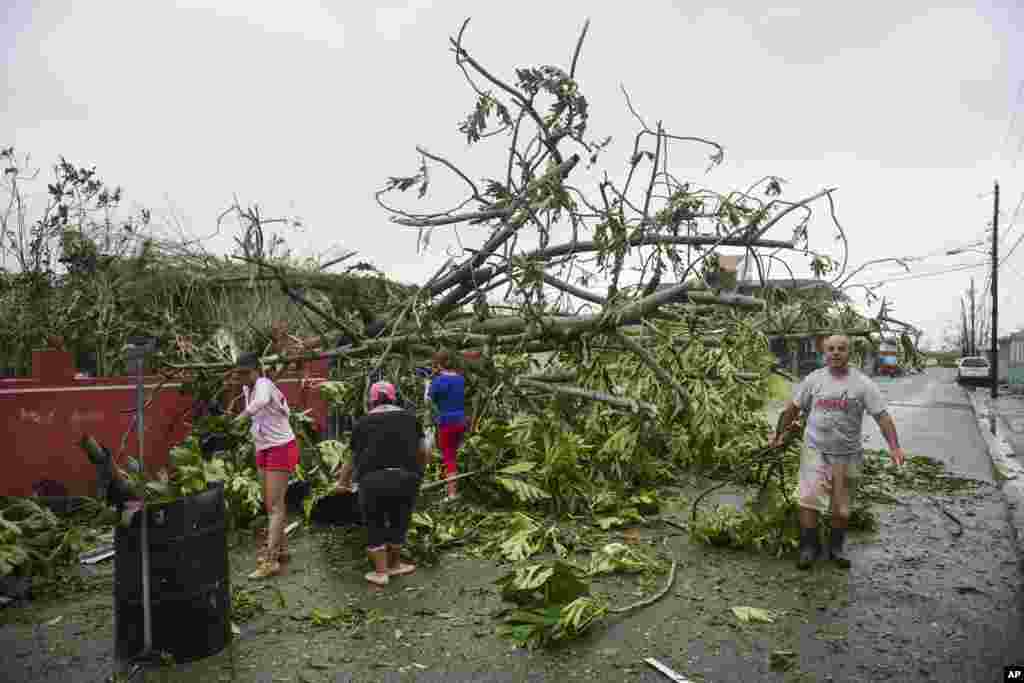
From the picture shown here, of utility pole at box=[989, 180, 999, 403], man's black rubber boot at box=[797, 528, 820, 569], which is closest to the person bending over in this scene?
man's black rubber boot at box=[797, 528, 820, 569]

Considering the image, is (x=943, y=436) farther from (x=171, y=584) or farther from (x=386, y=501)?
(x=171, y=584)

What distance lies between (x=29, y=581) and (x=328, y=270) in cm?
391

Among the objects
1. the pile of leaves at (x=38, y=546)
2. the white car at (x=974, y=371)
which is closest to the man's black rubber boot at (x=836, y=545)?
the pile of leaves at (x=38, y=546)

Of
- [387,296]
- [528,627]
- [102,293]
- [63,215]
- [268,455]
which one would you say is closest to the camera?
[528,627]

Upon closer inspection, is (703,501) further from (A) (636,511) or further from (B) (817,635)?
(B) (817,635)

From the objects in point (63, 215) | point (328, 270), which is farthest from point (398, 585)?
point (63, 215)

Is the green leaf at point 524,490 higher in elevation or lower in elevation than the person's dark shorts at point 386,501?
lower

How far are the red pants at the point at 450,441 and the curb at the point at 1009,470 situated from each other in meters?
4.79

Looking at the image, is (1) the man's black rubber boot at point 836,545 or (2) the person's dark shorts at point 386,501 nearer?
(2) the person's dark shorts at point 386,501

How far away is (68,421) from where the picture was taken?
6.82 metres

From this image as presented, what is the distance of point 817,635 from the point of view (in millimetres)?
4023

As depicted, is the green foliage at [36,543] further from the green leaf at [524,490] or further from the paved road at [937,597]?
the paved road at [937,597]

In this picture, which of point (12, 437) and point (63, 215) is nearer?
point (12, 437)

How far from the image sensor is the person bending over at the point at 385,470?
5027 millimetres
